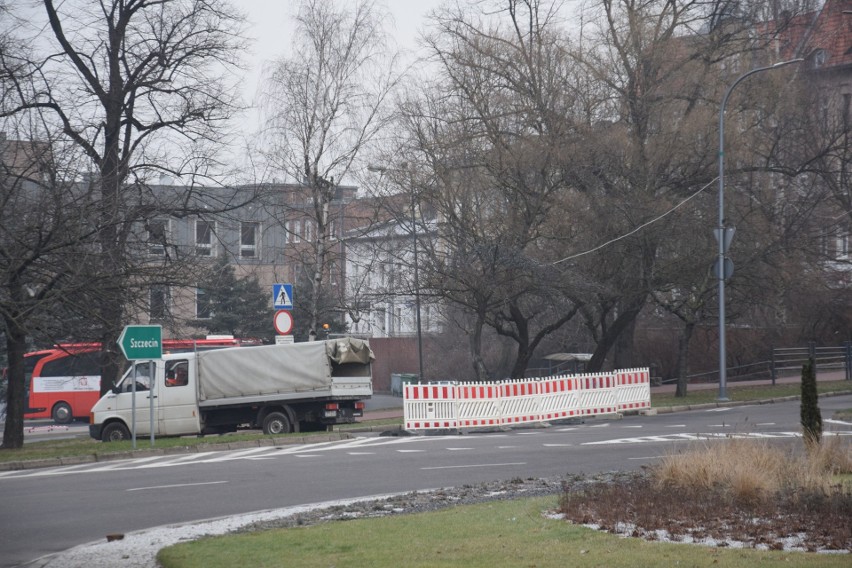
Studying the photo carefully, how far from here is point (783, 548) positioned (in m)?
8.09

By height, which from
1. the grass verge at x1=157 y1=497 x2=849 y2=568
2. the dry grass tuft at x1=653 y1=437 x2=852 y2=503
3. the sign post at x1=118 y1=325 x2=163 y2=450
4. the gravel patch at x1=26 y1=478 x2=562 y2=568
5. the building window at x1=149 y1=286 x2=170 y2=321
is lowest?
the gravel patch at x1=26 y1=478 x2=562 y2=568

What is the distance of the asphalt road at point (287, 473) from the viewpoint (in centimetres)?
1233

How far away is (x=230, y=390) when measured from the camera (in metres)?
27.2

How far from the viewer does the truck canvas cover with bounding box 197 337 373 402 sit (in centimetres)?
2711

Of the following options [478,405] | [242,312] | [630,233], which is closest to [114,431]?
[478,405]

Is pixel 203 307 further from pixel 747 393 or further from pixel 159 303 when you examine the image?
pixel 747 393

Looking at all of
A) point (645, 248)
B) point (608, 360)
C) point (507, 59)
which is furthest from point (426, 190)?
point (608, 360)

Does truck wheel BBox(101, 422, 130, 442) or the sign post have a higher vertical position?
the sign post

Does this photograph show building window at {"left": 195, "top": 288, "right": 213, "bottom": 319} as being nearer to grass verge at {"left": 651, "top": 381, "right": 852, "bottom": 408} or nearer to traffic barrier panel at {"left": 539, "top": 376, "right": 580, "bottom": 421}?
grass verge at {"left": 651, "top": 381, "right": 852, "bottom": 408}

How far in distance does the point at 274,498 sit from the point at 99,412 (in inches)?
600

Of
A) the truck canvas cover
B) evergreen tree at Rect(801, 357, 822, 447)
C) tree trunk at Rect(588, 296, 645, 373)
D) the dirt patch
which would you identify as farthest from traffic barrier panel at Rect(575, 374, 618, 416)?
the dirt patch

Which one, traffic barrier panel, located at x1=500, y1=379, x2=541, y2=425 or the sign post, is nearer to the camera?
the sign post

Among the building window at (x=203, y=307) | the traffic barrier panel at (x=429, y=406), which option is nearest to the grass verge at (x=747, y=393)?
the traffic barrier panel at (x=429, y=406)

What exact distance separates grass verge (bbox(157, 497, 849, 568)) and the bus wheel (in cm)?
4065
